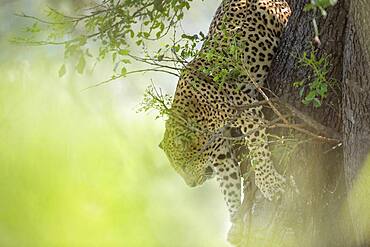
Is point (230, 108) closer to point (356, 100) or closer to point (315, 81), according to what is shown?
point (315, 81)

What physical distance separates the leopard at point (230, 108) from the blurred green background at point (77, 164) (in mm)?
258

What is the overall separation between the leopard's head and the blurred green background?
4.8 inches

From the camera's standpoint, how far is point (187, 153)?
541 centimetres

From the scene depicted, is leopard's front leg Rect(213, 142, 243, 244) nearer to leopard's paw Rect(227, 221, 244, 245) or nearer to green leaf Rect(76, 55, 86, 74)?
leopard's paw Rect(227, 221, 244, 245)

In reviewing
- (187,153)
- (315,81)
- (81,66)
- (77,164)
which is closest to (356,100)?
(315,81)

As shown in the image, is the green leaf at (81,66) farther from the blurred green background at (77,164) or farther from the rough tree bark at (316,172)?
the rough tree bark at (316,172)

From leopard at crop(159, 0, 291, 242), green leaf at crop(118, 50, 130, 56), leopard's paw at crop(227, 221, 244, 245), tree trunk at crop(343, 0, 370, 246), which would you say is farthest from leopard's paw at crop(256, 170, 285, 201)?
green leaf at crop(118, 50, 130, 56)

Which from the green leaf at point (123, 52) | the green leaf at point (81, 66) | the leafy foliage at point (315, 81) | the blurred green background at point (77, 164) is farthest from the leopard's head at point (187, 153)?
the green leaf at point (81, 66)

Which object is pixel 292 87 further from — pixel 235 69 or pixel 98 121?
pixel 98 121

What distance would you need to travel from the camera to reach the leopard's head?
5.21 metres

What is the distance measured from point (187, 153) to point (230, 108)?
83 cm

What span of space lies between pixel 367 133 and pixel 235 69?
0.89 m

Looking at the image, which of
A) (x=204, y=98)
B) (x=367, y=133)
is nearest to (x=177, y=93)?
(x=204, y=98)

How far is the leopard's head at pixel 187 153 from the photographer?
5215 millimetres
